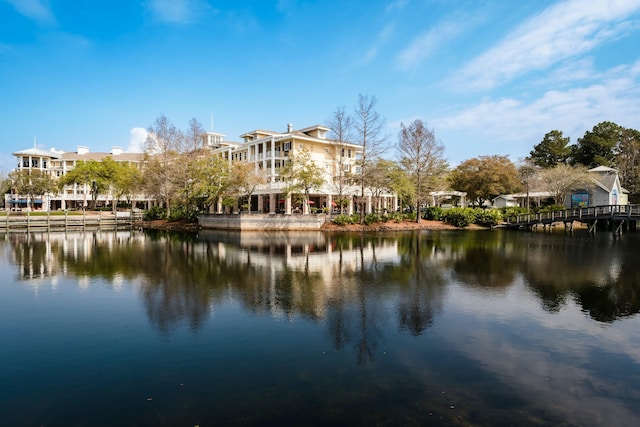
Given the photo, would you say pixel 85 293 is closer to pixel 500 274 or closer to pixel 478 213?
pixel 500 274

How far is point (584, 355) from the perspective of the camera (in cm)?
815

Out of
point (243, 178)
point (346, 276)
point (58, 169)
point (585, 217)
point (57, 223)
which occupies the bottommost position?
point (346, 276)

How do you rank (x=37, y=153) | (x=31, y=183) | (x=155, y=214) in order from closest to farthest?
(x=155, y=214), (x=31, y=183), (x=37, y=153)

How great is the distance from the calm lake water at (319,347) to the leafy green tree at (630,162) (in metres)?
52.8

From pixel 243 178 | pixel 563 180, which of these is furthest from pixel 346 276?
pixel 563 180

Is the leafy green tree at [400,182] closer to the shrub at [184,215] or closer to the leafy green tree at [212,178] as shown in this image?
the leafy green tree at [212,178]

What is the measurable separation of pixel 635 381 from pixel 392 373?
14.8ft

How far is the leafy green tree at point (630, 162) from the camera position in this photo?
190 ft

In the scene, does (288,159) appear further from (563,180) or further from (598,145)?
(598,145)

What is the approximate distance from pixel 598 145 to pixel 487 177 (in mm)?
30780

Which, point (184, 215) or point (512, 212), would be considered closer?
point (512, 212)

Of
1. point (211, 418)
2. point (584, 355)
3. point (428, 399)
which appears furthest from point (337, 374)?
point (584, 355)

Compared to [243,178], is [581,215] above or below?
below

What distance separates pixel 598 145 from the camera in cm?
6700
